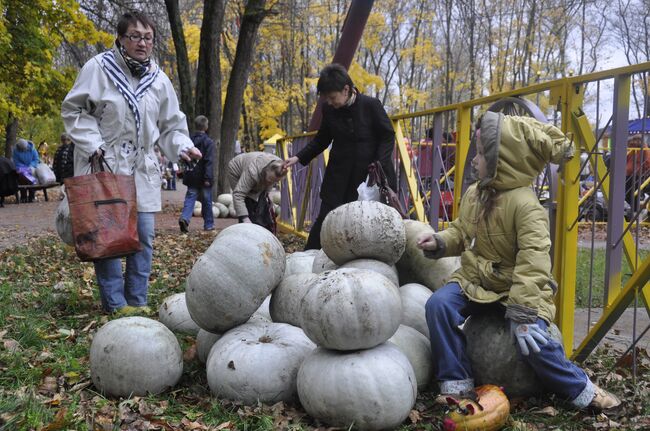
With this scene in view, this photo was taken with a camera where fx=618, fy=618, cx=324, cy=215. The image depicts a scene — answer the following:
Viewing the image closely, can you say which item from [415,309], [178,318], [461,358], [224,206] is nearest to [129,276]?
[178,318]

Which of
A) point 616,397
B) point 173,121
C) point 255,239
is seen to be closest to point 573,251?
point 616,397

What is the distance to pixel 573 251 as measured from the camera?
148 inches

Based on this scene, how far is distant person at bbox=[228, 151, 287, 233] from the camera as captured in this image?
6.73 meters

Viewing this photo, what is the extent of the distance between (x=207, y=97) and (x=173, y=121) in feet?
32.2

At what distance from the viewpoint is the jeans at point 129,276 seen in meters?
4.77

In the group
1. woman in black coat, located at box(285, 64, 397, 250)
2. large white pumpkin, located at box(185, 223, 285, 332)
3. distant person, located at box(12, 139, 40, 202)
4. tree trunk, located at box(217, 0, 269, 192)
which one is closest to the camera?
large white pumpkin, located at box(185, 223, 285, 332)

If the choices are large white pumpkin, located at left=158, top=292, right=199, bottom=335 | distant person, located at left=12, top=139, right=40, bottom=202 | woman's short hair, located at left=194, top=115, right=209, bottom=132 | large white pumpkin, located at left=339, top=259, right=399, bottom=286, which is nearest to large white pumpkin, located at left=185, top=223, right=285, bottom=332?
large white pumpkin, located at left=339, top=259, right=399, bottom=286

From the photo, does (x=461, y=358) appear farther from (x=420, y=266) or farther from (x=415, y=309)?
(x=420, y=266)

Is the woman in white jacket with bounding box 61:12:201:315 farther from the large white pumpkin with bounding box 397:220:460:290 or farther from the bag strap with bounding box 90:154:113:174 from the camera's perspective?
the large white pumpkin with bounding box 397:220:460:290

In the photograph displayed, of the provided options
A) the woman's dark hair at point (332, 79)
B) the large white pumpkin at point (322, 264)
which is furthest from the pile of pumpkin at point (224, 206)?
the large white pumpkin at point (322, 264)

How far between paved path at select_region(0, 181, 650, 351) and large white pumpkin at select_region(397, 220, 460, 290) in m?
1.15

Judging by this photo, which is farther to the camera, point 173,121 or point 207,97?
point 207,97

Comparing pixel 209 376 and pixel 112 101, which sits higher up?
pixel 112 101

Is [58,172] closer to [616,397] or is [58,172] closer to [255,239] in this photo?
[255,239]
